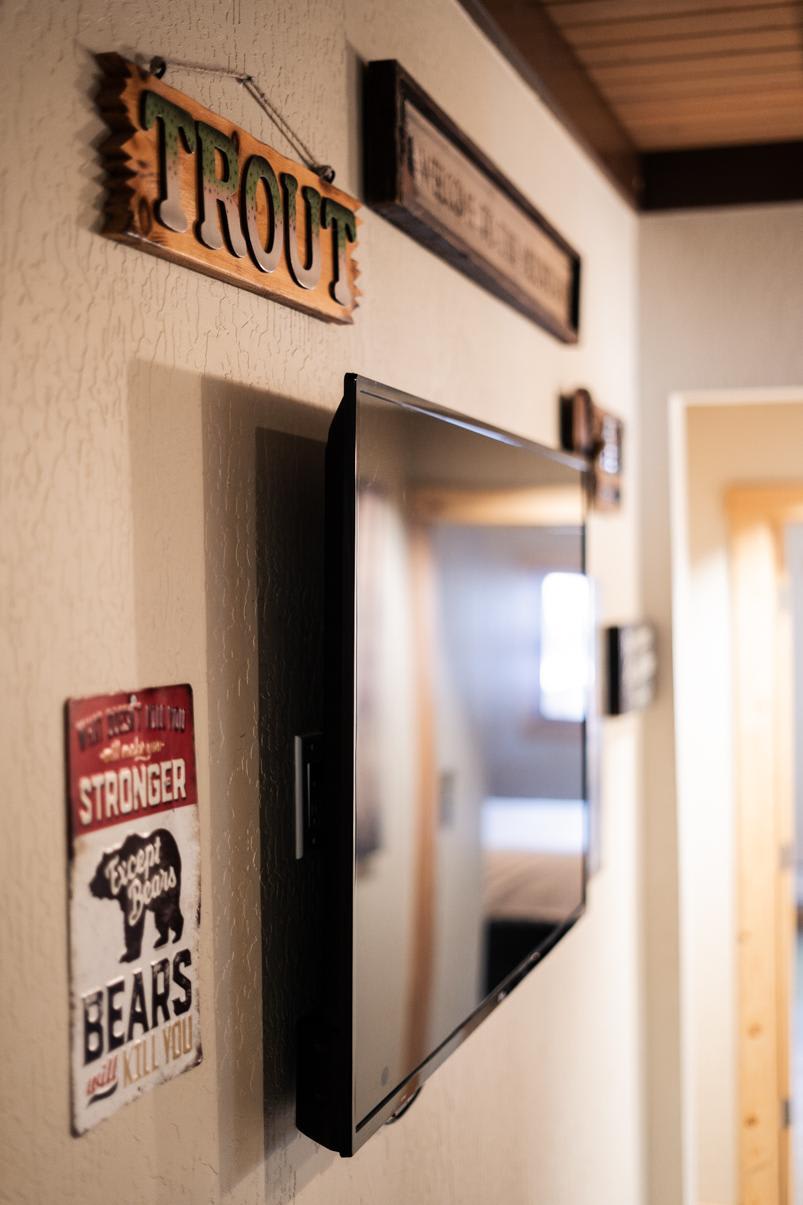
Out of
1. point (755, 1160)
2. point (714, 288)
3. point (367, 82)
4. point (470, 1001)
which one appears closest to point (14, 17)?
point (367, 82)

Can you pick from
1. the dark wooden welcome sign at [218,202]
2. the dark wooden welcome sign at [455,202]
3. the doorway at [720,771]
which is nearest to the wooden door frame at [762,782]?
the doorway at [720,771]

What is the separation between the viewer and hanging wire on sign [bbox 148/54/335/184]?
3.32 feet

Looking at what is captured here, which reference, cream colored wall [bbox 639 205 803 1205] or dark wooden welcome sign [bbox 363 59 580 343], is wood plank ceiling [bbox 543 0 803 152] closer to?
cream colored wall [bbox 639 205 803 1205]

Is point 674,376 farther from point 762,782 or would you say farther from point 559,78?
point 762,782

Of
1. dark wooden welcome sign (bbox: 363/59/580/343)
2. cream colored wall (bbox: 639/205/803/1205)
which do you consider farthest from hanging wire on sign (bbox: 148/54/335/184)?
cream colored wall (bbox: 639/205/803/1205)

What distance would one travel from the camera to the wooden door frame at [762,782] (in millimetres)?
3973

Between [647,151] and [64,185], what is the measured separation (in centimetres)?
249

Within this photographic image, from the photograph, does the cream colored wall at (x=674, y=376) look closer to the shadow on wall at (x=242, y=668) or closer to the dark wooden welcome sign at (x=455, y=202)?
the dark wooden welcome sign at (x=455, y=202)

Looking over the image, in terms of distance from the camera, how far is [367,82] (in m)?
1.49

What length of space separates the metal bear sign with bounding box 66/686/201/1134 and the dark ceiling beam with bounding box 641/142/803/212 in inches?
96.3

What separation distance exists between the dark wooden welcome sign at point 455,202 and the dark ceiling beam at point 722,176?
0.87 meters

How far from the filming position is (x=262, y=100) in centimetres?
123

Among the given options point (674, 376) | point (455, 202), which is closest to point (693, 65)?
point (674, 376)

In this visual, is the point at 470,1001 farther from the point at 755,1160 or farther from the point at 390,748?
the point at 755,1160
